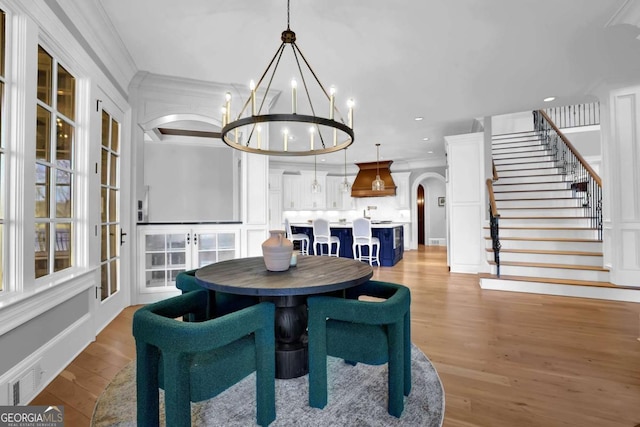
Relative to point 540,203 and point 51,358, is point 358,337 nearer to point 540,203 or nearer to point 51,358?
point 51,358

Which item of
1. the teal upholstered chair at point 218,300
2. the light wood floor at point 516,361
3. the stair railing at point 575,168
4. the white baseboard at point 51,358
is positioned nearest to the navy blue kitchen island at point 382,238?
the light wood floor at point 516,361

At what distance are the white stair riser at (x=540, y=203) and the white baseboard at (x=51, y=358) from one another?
6.45 meters

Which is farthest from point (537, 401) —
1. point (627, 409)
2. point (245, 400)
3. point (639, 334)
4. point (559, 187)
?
point (559, 187)

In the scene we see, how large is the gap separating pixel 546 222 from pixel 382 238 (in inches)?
117

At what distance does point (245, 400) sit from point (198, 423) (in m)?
0.28

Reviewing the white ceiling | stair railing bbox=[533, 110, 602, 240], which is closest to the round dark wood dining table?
the white ceiling

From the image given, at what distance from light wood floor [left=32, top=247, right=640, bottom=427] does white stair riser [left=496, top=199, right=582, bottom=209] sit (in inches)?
92.8

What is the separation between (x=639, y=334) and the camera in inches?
105

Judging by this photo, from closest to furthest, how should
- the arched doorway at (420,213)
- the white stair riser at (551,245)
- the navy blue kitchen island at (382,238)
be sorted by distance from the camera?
the white stair riser at (551,245) < the navy blue kitchen island at (382,238) < the arched doorway at (420,213)

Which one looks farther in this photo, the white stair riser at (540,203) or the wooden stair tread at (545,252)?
the white stair riser at (540,203)

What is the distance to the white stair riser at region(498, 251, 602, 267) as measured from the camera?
4.38 m

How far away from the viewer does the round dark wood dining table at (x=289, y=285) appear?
5.21 feet

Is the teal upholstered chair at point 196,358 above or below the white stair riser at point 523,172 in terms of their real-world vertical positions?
below

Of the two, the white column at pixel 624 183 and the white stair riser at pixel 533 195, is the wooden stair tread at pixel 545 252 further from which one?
the white stair riser at pixel 533 195
